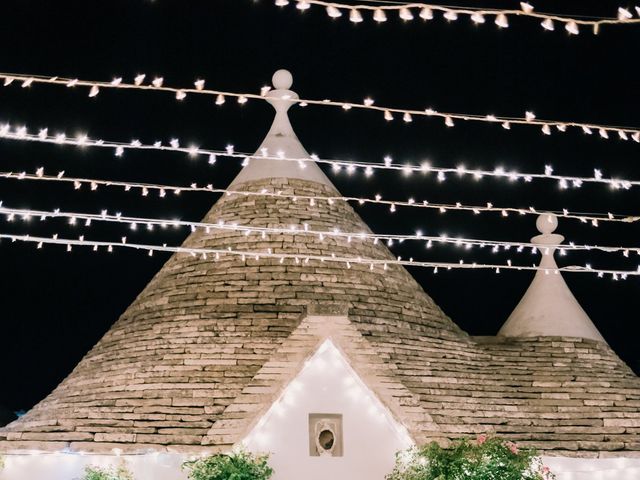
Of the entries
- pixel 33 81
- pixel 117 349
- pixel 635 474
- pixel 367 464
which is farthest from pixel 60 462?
pixel 635 474

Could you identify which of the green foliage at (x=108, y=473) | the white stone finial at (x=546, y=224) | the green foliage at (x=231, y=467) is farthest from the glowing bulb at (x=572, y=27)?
the white stone finial at (x=546, y=224)

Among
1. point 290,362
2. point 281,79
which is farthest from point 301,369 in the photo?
point 281,79

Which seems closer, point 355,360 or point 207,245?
point 355,360

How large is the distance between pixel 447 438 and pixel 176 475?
324 cm

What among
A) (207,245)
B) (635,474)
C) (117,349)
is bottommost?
(635,474)

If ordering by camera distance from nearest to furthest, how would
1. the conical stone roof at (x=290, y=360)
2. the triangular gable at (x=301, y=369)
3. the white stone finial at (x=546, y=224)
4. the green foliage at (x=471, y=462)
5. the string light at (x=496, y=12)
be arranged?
the string light at (x=496, y=12)
the green foliage at (x=471, y=462)
the triangular gable at (x=301, y=369)
the conical stone roof at (x=290, y=360)
the white stone finial at (x=546, y=224)

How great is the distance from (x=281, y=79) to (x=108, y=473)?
291 inches

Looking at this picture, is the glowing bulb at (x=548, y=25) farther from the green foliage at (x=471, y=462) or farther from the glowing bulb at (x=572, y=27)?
the green foliage at (x=471, y=462)

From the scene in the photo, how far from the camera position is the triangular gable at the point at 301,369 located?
9.35m

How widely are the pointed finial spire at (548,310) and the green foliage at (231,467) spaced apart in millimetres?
6326

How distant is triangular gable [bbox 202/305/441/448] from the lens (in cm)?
935

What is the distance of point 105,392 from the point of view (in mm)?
10930

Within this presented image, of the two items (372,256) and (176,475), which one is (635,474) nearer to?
(372,256)

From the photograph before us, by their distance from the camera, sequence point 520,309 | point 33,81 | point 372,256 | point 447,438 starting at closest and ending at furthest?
point 33,81
point 447,438
point 372,256
point 520,309
